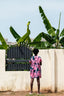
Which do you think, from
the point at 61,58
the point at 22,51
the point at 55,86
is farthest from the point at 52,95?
the point at 22,51

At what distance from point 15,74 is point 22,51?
1.02 metres

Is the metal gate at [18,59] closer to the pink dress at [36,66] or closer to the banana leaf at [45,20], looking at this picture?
the pink dress at [36,66]

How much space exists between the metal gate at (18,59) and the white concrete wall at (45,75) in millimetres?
224

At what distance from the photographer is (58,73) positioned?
10.8m

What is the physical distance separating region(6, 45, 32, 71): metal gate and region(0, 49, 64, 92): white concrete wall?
224 millimetres

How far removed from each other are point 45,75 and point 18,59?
135cm

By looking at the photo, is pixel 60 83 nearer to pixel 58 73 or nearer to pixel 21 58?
pixel 58 73

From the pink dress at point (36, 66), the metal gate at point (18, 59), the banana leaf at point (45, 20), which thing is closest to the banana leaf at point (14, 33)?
the banana leaf at point (45, 20)

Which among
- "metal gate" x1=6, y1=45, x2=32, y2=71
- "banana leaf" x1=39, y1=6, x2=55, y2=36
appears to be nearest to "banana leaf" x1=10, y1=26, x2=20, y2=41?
"banana leaf" x1=39, y1=6, x2=55, y2=36

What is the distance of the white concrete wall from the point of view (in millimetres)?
10742

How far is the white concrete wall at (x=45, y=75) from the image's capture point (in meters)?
10.7

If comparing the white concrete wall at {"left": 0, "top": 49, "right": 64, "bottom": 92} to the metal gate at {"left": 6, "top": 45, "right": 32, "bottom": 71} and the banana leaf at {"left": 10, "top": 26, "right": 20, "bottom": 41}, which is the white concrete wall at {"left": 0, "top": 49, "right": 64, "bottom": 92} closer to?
the metal gate at {"left": 6, "top": 45, "right": 32, "bottom": 71}

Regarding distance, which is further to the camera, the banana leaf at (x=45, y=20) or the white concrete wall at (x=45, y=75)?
the banana leaf at (x=45, y=20)

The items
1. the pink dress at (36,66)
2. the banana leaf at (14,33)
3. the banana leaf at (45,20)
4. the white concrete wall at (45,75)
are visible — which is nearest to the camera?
the pink dress at (36,66)
